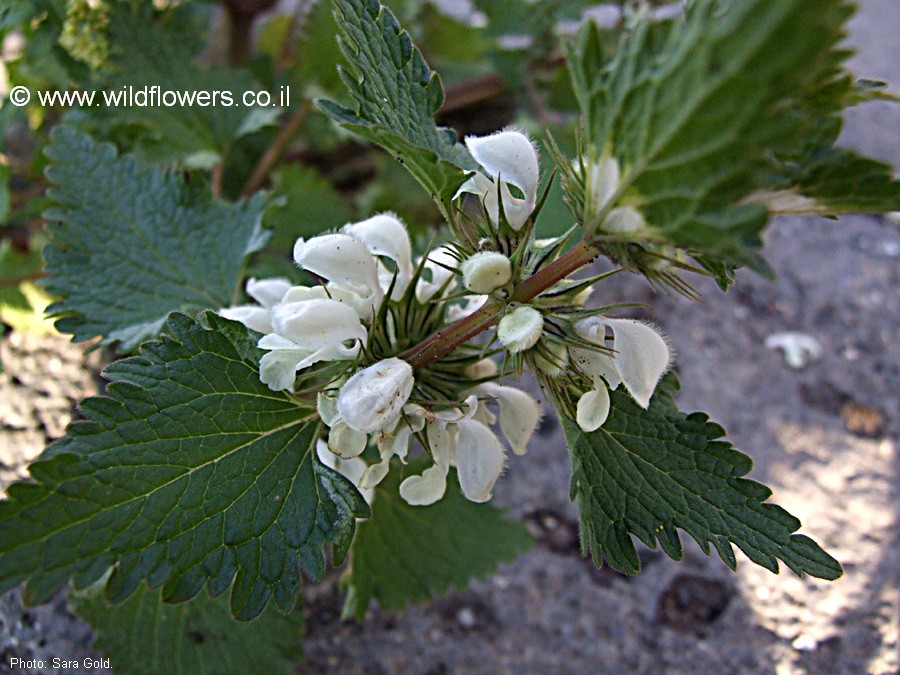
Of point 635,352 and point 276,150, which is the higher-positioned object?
point 635,352

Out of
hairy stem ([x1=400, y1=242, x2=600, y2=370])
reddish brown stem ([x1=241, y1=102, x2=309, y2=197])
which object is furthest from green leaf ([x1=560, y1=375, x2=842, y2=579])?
reddish brown stem ([x1=241, y1=102, x2=309, y2=197])

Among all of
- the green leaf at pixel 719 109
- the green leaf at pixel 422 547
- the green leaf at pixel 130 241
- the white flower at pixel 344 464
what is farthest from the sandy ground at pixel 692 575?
the green leaf at pixel 719 109

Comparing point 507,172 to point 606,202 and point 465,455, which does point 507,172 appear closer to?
point 606,202

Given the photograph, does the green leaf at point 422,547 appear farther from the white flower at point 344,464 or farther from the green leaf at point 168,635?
the white flower at point 344,464

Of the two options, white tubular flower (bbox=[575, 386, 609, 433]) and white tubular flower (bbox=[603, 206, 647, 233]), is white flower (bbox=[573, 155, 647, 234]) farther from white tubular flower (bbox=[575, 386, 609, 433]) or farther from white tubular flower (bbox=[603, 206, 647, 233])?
white tubular flower (bbox=[575, 386, 609, 433])

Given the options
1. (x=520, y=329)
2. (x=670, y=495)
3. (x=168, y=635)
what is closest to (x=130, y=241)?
(x=168, y=635)

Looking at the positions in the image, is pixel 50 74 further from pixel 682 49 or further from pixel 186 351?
Result: pixel 682 49
